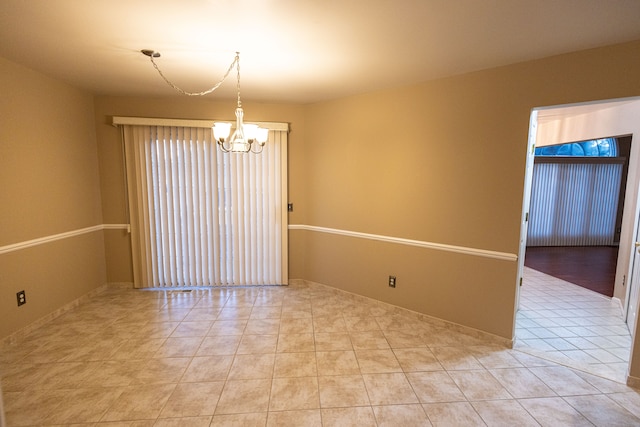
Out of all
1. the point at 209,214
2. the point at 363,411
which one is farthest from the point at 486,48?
the point at 209,214

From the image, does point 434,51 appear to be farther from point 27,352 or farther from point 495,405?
point 27,352

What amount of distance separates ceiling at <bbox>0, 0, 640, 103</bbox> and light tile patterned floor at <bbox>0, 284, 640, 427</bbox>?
256cm

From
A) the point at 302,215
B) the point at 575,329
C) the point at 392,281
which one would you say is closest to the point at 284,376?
the point at 392,281

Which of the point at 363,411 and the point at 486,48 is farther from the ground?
the point at 486,48

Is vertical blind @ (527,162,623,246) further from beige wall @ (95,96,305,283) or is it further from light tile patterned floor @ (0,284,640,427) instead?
beige wall @ (95,96,305,283)

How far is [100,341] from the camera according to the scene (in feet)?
9.35

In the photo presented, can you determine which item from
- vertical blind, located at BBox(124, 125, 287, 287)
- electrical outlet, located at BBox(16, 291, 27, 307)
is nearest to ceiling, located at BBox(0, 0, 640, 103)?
vertical blind, located at BBox(124, 125, 287, 287)

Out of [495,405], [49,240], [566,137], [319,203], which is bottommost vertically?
[495,405]

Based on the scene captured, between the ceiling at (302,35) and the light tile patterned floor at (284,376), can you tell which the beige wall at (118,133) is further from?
the light tile patterned floor at (284,376)

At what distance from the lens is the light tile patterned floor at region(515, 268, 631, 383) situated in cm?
263

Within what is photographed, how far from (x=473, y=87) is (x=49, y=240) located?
4.56 meters

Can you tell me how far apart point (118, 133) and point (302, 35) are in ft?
10.1

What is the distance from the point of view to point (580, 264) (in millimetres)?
5723

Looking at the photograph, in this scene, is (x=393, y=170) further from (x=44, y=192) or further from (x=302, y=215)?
(x=44, y=192)
